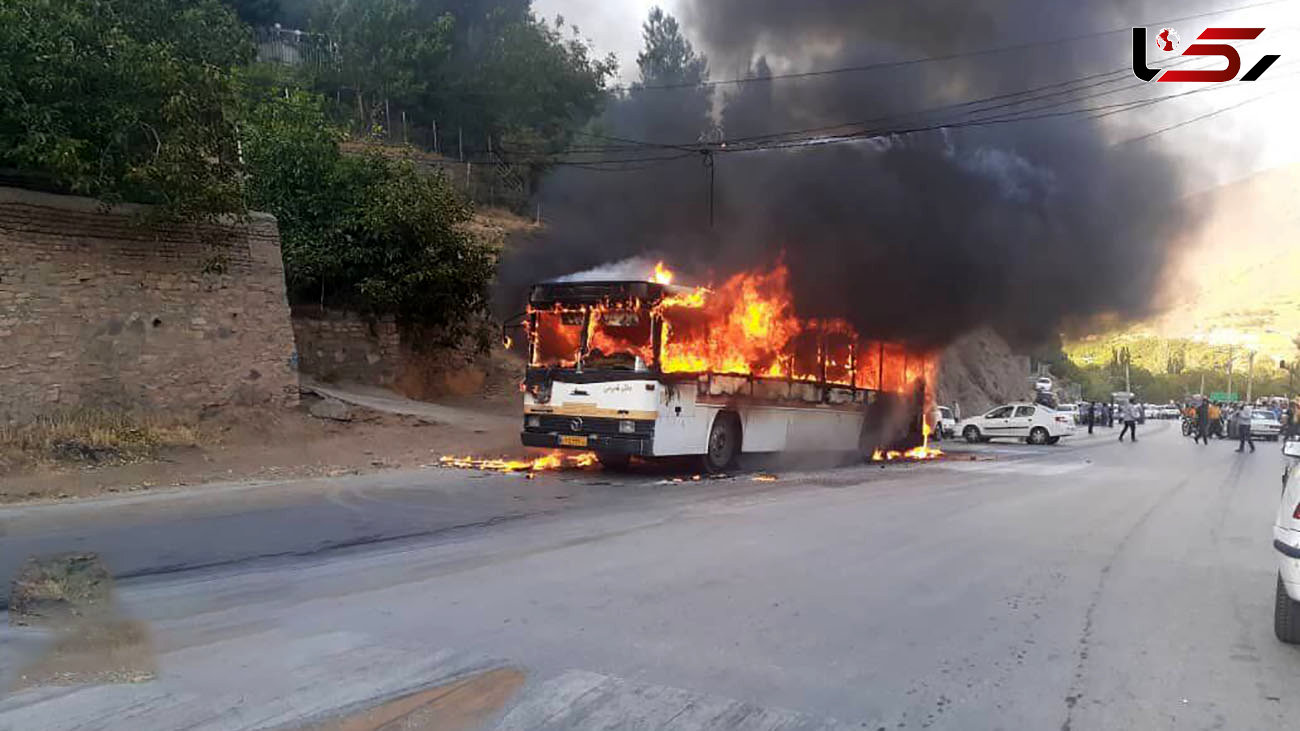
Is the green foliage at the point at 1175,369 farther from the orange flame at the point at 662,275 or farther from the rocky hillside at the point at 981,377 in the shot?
the orange flame at the point at 662,275

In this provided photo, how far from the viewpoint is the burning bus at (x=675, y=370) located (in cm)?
1210

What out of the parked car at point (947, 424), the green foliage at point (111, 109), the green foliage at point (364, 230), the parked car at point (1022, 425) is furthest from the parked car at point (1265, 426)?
the green foliage at point (111, 109)

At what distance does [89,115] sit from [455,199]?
28.2ft

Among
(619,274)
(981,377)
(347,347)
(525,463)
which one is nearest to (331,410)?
(525,463)

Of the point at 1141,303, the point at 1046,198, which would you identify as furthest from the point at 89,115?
the point at 1141,303

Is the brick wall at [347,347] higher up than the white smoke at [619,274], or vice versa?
the white smoke at [619,274]

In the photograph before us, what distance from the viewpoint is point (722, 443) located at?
13.6 meters

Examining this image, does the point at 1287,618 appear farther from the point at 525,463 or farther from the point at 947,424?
the point at 947,424

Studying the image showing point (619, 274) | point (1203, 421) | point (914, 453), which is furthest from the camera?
point (1203, 421)

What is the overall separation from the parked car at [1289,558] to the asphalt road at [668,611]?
0.71 ft

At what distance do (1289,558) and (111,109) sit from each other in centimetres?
1256

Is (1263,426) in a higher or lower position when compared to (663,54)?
lower

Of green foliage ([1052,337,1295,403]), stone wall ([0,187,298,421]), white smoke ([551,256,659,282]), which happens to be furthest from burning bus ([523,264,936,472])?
green foliage ([1052,337,1295,403])

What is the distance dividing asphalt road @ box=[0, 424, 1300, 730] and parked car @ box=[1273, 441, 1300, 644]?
217 millimetres
